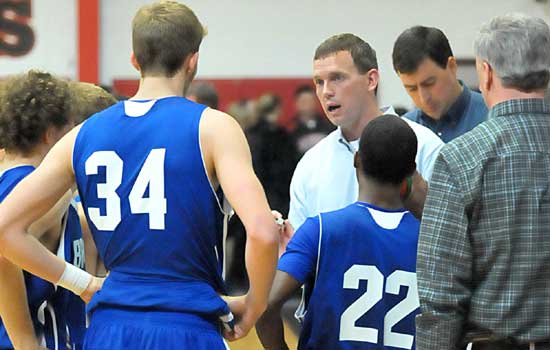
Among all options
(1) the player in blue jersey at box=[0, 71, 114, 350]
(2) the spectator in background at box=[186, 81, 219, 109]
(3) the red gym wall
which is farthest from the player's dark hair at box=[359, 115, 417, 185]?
(3) the red gym wall

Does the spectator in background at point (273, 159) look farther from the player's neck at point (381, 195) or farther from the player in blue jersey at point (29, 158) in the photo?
the player's neck at point (381, 195)

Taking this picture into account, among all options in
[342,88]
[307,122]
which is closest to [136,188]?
[342,88]

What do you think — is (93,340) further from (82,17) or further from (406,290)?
(82,17)

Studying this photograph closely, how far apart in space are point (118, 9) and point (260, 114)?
6.69ft

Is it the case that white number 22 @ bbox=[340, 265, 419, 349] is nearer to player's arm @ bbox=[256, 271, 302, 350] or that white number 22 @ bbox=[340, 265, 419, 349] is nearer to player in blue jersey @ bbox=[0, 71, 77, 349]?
player's arm @ bbox=[256, 271, 302, 350]

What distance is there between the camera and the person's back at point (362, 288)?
3.15m

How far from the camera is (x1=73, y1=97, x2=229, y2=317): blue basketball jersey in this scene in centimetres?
280

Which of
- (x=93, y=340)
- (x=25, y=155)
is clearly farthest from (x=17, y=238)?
(x=25, y=155)

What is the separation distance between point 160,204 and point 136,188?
8 centimetres

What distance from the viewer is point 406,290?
10.4 ft

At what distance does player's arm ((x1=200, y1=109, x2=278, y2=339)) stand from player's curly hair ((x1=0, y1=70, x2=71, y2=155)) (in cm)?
86

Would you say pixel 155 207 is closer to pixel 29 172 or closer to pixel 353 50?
pixel 29 172

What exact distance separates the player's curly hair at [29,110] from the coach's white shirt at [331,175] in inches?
40.2

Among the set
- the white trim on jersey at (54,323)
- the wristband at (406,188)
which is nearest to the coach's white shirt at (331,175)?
the wristband at (406,188)
